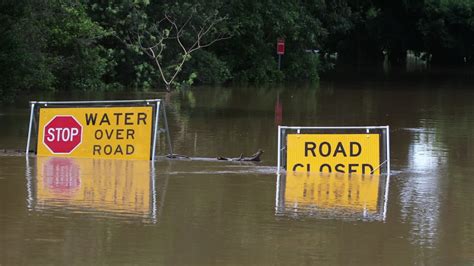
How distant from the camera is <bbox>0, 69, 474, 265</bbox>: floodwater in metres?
7.30

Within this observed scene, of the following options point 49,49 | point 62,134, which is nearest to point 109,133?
point 62,134

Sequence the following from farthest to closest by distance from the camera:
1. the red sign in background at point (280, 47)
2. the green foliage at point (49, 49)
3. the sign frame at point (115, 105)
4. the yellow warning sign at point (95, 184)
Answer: the red sign in background at point (280, 47), the green foliage at point (49, 49), the sign frame at point (115, 105), the yellow warning sign at point (95, 184)

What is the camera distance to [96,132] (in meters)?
13.0

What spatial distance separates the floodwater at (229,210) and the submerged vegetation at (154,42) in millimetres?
2925

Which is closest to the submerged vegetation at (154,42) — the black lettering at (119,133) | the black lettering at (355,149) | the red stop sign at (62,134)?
the red stop sign at (62,134)

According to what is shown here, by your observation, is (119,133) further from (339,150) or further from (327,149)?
(339,150)

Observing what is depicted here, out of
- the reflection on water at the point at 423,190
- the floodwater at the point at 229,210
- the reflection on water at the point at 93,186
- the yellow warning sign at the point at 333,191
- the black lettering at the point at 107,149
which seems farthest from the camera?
the black lettering at the point at 107,149

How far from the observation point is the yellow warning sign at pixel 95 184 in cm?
923

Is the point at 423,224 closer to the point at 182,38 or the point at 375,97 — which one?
the point at 375,97

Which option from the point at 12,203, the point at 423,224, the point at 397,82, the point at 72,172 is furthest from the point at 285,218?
the point at 397,82

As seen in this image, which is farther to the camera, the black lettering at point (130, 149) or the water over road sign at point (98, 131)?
the black lettering at point (130, 149)

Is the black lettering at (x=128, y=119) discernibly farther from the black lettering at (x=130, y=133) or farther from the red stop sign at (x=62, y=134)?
the red stop sign at (x=62, y=134)

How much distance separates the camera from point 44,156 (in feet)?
42.9

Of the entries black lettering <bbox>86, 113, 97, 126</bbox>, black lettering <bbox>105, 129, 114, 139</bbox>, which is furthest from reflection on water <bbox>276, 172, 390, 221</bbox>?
black lettering <bbox>86, 113, 97, 126</bbox>
